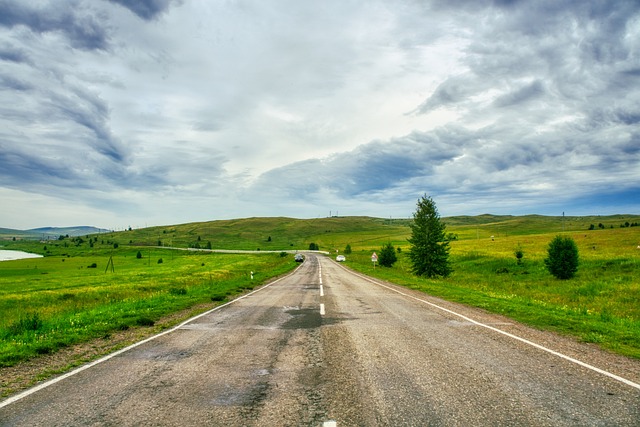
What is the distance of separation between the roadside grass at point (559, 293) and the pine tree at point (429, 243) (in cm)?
182

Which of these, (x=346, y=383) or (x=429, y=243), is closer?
(x=346, y=383)

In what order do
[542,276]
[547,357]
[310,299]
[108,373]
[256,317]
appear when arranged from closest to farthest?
[108,373]
[547,357]
[256,317]
[310,299]
[542,276]

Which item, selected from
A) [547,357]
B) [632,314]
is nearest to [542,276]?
[632,314]

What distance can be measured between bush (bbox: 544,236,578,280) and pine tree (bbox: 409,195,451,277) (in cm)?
1081

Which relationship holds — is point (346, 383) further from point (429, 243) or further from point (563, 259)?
point (563, 259)

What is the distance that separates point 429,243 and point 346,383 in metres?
33.6

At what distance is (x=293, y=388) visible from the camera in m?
5.42

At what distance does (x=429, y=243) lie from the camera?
122ft

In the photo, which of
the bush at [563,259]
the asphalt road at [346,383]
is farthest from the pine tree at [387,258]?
the asphalt road at [346,383]

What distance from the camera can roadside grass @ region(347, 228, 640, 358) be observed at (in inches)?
400

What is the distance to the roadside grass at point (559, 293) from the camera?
10.2 meters

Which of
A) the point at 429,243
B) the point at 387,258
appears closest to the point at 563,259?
the point at 429,243

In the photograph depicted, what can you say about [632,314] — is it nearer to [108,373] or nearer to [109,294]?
[108,373]

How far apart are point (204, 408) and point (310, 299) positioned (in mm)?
12670
